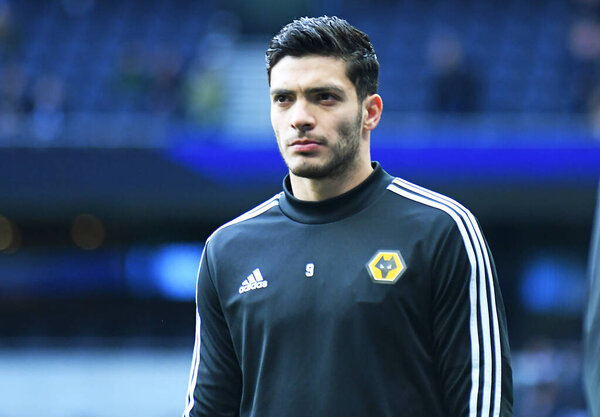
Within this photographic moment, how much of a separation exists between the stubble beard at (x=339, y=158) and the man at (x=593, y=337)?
690mm

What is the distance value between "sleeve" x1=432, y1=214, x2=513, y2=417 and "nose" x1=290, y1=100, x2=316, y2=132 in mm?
456

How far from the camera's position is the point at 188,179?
12406 millimetres

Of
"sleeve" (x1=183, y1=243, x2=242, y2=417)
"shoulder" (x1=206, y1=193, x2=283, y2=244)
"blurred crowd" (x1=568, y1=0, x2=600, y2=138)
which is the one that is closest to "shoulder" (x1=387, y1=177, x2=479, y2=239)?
"shoulder" (x1=206, y1=193, x2=283, y2=244)

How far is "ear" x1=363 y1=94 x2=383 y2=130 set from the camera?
3.26 meters

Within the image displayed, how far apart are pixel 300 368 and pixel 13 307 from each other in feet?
34.6

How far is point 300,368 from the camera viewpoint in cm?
313

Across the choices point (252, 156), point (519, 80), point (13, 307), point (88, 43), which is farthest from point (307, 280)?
point (88, 43)

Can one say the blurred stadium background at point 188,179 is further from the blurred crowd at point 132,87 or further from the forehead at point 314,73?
the forehead at point 314,73

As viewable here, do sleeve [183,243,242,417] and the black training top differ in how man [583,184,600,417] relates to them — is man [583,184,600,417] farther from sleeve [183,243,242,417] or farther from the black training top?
sleeve [183,243,242,417]

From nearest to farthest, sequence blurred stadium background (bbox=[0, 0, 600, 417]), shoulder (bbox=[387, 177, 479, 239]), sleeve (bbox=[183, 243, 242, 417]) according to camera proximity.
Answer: shoulder (bbox=[387, 177, 479, 239]) < sleeve (bbox=[183, 243, 242, 417]) < blurred stadium background (bbox=[0, 0, 600, 417])

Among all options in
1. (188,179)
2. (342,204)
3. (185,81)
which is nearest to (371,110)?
(342,204)

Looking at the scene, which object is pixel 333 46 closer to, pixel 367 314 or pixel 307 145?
pixel 307 145

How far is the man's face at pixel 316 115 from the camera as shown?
3.16 metres

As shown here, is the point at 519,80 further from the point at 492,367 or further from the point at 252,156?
the point at 492,367
